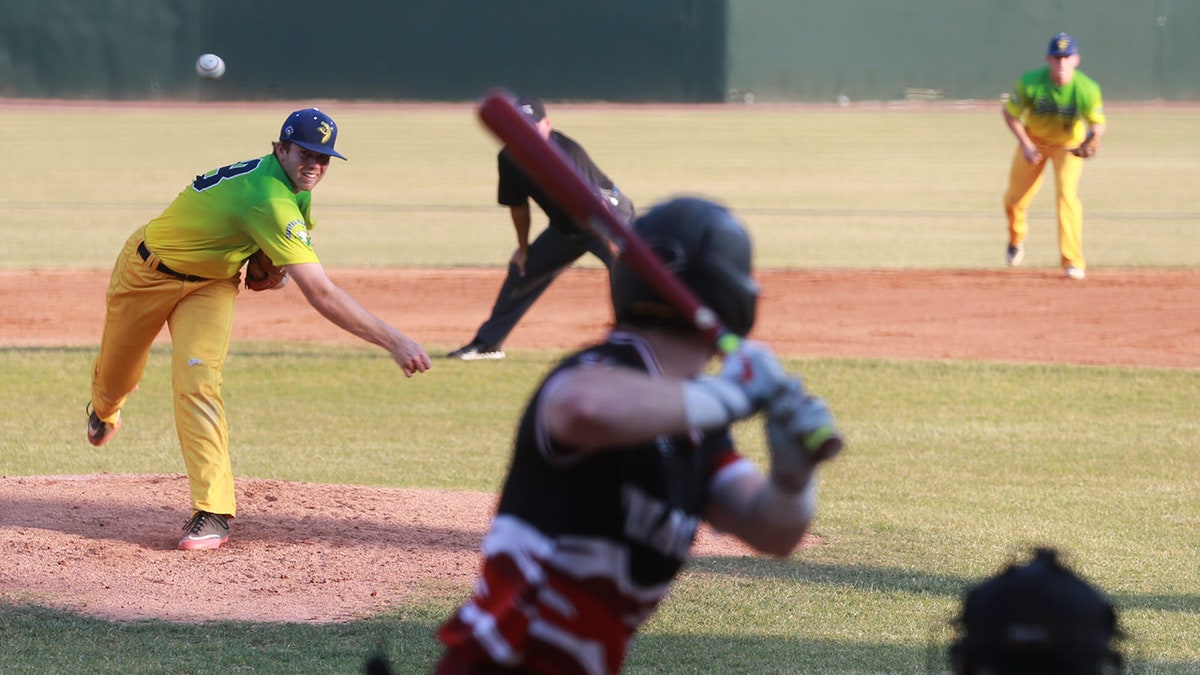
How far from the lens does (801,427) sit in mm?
2244

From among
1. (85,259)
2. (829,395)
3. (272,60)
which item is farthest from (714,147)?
(829,395)

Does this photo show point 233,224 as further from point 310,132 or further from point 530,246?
point 530,246

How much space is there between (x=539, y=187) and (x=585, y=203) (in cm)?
830

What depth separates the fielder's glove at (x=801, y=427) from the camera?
7.36 feet

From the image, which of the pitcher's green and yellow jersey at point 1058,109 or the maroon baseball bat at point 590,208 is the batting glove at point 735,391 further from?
the pitcher's green and yellow jersey at point 1058,109

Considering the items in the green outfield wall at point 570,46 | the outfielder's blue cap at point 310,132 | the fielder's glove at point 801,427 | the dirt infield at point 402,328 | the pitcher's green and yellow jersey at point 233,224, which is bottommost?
the green outfield wall at point 570,46

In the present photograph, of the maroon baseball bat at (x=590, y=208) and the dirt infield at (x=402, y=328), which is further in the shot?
the dirt infield at (x=402, y=328)

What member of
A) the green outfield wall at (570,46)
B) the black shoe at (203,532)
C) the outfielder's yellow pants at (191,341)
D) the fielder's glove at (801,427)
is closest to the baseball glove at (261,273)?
the outfielder's yellow pants at (191,341)

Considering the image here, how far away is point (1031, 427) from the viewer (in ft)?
31.8

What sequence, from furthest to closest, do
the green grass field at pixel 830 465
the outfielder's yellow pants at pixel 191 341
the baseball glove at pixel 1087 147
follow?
the baseball glove at pixel 1087 147 → the outfielder's yellow pants at pixel 191 341 → the green grass field at pixel 830 465

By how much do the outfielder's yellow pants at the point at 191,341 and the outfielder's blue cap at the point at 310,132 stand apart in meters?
0.75

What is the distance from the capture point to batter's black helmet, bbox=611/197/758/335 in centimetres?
250

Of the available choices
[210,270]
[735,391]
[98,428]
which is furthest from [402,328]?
[735,391]

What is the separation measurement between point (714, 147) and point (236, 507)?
28.8 metres
